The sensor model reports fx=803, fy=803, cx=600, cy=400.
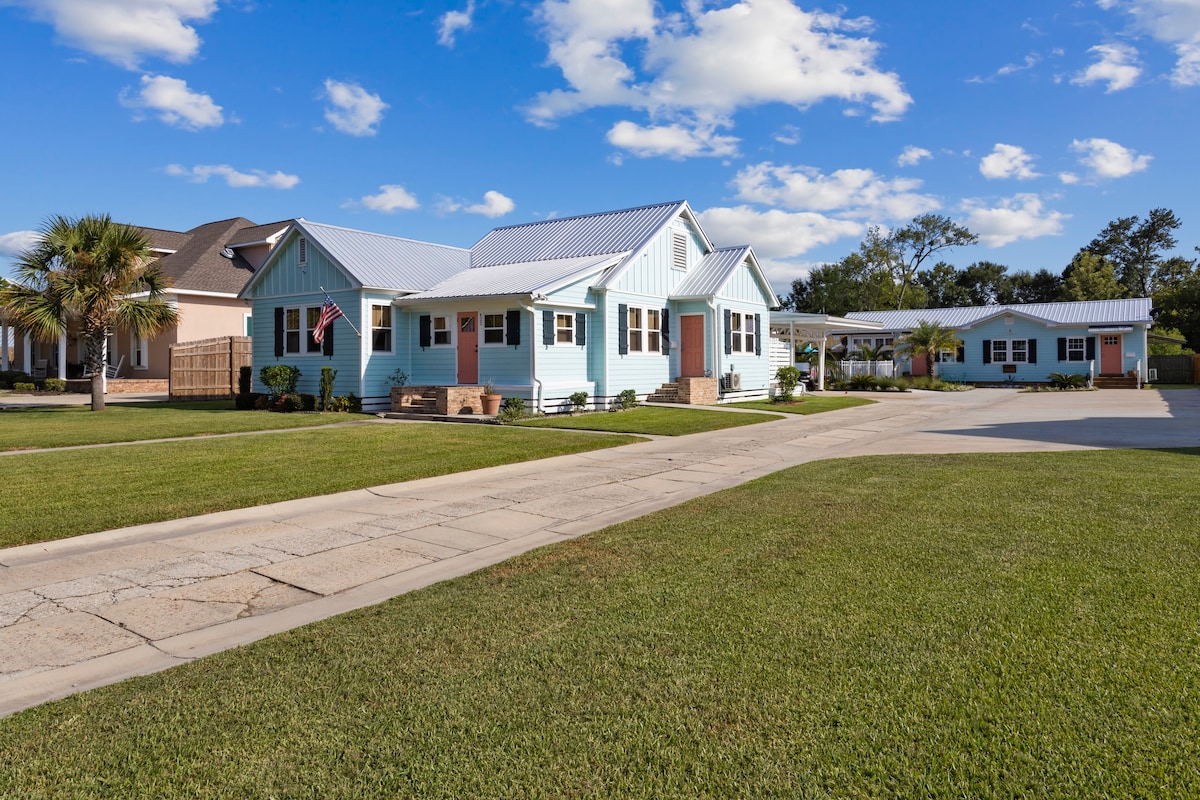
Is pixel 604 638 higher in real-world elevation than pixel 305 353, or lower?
lower

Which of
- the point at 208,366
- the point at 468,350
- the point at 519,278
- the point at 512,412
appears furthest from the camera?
the point at 208,366

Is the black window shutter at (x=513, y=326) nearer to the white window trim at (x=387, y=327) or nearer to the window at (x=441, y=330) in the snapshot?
the window at (x=441, y=330)

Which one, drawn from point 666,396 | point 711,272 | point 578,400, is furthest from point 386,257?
point 711,272

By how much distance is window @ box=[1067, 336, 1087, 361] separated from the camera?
38.2 metres

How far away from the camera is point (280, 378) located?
22531 millimetres

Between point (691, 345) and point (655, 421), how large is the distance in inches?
300

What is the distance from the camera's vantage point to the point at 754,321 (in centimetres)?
2764

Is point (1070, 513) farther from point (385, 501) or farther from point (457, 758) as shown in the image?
point (385, 501)

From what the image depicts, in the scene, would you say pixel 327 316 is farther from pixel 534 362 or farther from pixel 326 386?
pixel 534 362

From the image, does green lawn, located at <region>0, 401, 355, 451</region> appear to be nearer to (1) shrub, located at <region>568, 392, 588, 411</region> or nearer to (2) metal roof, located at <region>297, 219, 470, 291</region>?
(2) metal roof, located at <region>297, 219, 470, 291</region>

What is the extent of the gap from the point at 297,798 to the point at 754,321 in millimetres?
25923

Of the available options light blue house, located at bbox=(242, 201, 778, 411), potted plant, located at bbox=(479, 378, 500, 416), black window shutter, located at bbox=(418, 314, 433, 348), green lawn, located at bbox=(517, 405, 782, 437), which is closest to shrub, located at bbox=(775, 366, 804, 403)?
light blue house, located at bbox=(242, 201, 778, 411)

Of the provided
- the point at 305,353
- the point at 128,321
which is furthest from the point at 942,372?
the point at 128,321

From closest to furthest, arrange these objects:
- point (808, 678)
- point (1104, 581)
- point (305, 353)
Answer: point (808, 678) → point (1104, 581) → point (305, 353)
